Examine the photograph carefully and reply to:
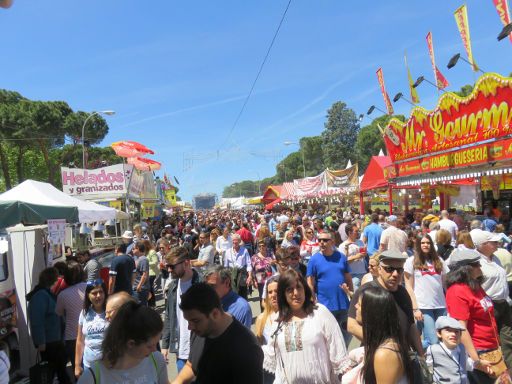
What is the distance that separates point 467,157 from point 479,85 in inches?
85.4

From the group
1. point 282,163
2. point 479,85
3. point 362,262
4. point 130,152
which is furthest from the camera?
point 282,163

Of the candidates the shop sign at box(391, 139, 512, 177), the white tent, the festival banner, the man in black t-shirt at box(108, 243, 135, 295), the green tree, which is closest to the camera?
the man in black t-shirt at box(108, 243, 135, 295)

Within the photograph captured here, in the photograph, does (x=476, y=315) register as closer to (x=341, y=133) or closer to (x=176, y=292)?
(x=176, y=292)

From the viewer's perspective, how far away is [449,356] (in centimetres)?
328

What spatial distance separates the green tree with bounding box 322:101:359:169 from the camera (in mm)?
71688

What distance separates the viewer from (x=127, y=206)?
17625 millimetres

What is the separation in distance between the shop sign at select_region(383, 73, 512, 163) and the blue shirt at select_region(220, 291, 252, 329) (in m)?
10.1

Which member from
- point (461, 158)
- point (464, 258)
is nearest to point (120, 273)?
point (464, 258)

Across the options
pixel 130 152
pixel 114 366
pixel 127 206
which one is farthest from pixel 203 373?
pixel 130 152

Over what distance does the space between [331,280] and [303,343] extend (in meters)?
2.12

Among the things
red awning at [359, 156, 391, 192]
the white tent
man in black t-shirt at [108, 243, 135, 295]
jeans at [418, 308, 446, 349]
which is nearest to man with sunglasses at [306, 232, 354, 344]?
jeans at [418, 308, 446, 349]

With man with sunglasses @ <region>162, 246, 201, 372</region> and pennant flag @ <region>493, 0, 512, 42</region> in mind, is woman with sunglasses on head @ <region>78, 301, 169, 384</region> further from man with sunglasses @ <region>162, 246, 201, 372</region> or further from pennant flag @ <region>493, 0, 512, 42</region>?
pennant flag @ <region>493, 0, 512, 42</region>

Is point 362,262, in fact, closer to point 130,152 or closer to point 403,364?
point 403,364

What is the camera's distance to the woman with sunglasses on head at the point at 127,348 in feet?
7.56
